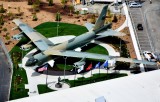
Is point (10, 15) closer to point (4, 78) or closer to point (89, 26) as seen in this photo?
point (89, 26)

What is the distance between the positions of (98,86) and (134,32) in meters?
36.4

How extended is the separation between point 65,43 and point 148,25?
2754 centimetres

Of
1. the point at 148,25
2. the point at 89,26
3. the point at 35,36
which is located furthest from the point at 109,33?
the point at 35,36

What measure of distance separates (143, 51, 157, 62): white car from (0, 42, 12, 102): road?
30.1 metres

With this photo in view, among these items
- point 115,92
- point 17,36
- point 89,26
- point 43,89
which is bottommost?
point 115,92

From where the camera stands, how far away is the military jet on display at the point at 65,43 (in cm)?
8150

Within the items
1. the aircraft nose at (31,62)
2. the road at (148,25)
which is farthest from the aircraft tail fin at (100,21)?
the aircraft nose at (31,62)

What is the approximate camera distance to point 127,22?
10400 centimetres

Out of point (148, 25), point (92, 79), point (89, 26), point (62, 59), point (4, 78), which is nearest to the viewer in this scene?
point (4, 78)

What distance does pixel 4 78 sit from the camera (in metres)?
80.6

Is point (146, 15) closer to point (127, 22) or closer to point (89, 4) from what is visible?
point (127, 22)

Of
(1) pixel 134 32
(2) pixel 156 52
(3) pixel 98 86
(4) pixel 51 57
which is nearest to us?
(3) pixel 98 86

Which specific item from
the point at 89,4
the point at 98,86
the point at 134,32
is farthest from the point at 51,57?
the point at 89,4

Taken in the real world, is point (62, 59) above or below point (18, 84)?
above
